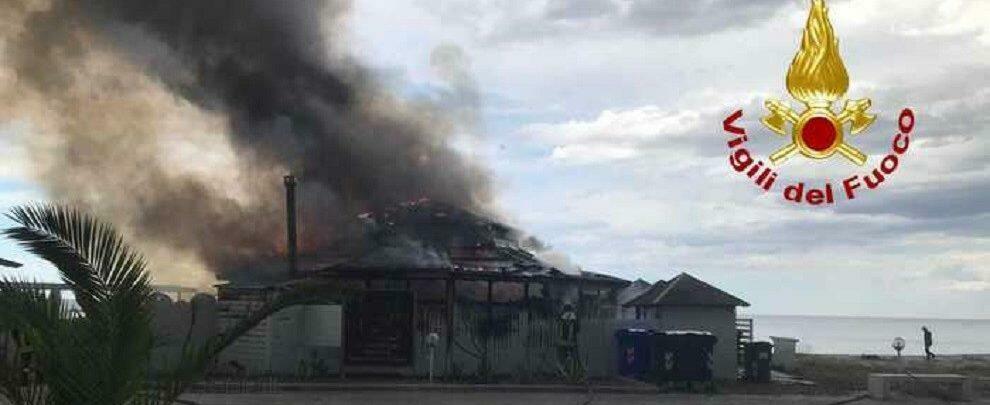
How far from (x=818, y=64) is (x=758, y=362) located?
38.4 feet

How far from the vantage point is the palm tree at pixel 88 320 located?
7891 millimetres

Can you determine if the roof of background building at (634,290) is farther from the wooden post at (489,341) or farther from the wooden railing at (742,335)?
the wooden post at (489,341)

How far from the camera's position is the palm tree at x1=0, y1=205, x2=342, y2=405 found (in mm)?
7891

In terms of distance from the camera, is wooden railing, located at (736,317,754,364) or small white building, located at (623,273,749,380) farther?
small white building, located at (623,273,749,380)

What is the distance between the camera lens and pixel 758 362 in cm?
2427

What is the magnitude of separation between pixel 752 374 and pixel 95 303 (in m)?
18.9

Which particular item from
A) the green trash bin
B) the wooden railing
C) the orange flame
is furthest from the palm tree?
the wooden railing

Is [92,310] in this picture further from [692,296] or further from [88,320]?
[692,296]

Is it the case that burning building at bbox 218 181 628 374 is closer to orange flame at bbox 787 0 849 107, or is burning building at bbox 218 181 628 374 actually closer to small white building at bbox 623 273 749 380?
small white building at bbox 623 273 749 380

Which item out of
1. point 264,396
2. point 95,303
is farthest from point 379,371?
point 95,303

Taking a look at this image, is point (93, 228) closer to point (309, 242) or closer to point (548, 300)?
point (548, 300)

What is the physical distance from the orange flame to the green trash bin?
36.3 ft

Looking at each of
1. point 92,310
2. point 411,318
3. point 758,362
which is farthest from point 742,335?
point 92,310

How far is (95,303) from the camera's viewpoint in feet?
27.2
